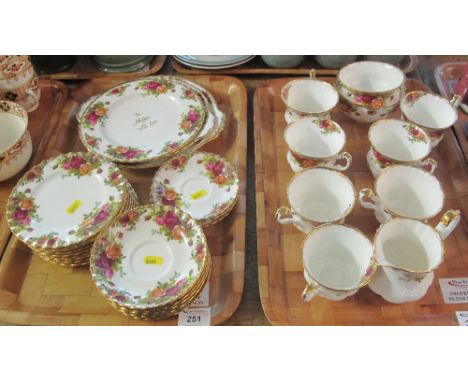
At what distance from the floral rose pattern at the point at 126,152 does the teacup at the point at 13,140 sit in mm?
214

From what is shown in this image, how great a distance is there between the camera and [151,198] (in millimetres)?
1079

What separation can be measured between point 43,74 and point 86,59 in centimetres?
15

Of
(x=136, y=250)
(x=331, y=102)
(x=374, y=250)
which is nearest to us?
(x=374, y=250)

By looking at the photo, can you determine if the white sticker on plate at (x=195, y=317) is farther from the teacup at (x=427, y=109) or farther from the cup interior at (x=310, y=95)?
the teacup at (x=427, y=109)

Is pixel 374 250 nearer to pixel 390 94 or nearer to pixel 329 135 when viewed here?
pixel 329 135

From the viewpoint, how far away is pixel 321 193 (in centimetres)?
106

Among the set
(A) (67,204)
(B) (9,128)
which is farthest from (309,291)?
(B) (9,128)

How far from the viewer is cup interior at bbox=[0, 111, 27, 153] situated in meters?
1.19

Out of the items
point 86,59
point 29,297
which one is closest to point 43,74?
point 86,59

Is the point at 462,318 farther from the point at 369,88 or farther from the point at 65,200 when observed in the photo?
the point at 65,200

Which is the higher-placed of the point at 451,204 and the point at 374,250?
the point at 374,250

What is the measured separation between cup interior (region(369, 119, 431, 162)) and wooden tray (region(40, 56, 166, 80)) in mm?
710

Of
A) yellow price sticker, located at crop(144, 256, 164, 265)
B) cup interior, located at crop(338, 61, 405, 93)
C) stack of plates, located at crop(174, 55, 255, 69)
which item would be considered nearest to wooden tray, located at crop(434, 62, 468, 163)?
cup interior, located at crop(338, 61, 405, 93)

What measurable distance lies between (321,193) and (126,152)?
20.4 inches
